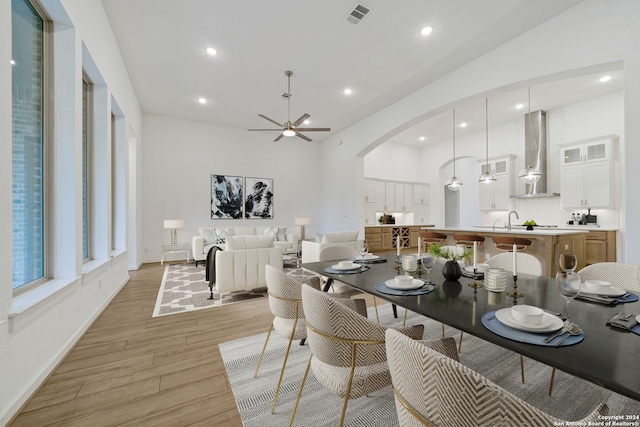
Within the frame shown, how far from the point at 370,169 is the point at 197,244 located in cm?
562

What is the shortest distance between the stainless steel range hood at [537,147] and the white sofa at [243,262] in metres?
6.16

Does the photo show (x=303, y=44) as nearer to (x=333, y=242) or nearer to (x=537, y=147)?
(x=333, y=242)

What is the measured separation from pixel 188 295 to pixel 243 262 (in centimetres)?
100

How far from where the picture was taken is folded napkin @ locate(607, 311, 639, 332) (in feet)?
3.35

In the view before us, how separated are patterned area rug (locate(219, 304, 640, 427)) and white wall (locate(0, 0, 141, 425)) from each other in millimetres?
1212

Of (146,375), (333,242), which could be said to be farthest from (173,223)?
(146,375)

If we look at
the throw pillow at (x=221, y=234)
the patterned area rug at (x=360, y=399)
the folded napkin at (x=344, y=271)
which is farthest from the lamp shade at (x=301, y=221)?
the folded napkin at (x=344, y=271)

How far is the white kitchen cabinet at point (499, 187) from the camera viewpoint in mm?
6961

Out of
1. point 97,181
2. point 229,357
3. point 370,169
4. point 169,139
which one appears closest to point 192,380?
point 229,357

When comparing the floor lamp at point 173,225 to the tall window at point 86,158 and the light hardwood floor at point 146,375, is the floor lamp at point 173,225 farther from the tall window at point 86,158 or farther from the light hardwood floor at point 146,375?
the light hardwood floor at point 146,375

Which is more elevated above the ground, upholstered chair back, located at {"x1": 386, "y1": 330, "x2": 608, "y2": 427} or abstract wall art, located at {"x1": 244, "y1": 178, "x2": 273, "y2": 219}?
abstract wall art, located at {"x1": 244, "y1": 178, "x2": 273, "y2": 219}

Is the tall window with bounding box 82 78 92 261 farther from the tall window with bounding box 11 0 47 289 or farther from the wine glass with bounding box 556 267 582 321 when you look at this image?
the wine glass with bounding box 556 267 582 321

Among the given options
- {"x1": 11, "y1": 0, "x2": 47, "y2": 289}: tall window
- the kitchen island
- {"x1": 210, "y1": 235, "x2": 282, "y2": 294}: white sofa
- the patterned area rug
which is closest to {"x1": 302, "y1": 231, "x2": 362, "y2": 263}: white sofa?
{"x1": 210, "y1": 235, "x2": 282, "y2": 294}: white sofa

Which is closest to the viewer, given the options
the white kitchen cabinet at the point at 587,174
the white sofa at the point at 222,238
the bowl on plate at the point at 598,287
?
the bowl on plate at the point at 598,287
